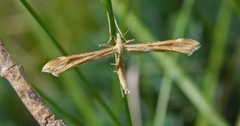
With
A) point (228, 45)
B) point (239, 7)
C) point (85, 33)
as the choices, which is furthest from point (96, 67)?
point (239, 7)

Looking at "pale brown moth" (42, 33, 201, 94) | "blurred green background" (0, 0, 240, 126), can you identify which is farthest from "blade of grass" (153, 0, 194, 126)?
"pale brown moth" (42, 33, 201, 94)

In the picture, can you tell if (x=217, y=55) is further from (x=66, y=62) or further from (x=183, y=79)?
(x=66, y=62)

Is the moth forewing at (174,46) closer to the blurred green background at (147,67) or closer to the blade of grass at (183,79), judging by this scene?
the blurred green background at (147,67)

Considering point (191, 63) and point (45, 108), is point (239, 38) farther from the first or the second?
point (45, 108)

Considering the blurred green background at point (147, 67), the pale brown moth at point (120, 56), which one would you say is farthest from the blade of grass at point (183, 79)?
the pale brown moth at point (120, 56)

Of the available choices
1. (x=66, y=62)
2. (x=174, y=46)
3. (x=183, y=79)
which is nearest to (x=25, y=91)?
(x=66, y=62)

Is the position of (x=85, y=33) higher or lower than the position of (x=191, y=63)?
higher
